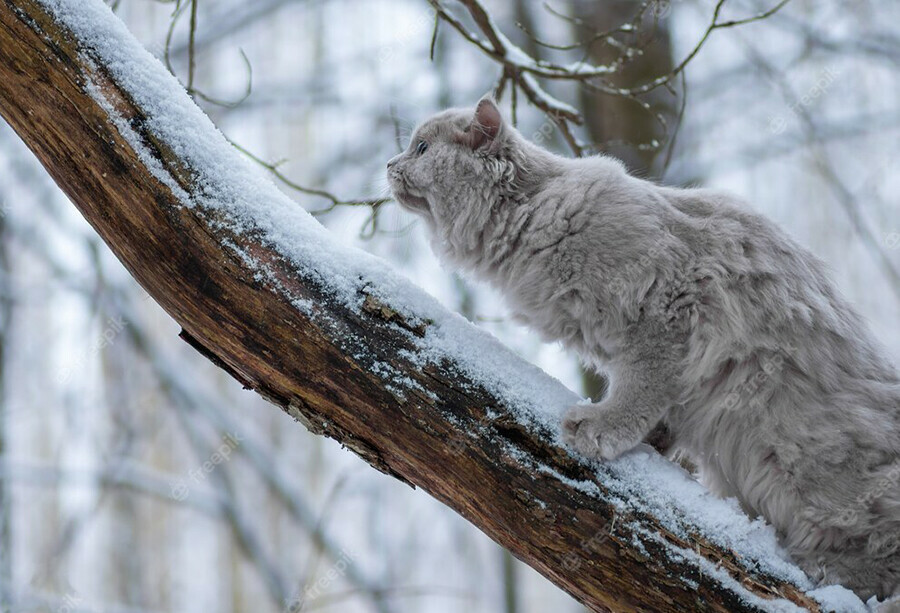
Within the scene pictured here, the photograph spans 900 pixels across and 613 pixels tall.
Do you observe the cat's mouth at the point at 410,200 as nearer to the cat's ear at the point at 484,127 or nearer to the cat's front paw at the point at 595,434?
the cat's ear at the point at 484,127

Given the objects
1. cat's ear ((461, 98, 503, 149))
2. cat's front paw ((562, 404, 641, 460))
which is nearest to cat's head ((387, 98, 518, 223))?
cat's ear ((461, 98, 503, 149))

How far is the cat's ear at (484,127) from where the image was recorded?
8.52 ft

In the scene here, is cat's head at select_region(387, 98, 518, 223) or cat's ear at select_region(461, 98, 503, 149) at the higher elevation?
cat's ear at select_region(461, 98, 503, 149)

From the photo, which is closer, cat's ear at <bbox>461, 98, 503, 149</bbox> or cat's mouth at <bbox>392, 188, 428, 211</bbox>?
cat's ear at <bbox>461, 98, 503, 149</bbox>

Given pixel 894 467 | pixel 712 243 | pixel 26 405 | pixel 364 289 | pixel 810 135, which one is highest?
pixel 810 135

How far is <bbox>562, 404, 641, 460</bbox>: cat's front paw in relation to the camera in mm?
2082

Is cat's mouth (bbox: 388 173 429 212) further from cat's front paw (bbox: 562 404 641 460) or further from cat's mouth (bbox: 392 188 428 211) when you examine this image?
cat's front paw (bbox: 562 404 641 460)

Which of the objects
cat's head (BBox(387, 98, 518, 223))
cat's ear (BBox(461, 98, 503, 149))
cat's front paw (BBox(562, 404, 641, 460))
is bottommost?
cat's front paw (BBox(562, 404, 641, 460))

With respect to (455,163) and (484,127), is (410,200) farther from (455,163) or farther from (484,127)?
(484,127)

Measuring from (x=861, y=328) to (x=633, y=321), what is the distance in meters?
0.72

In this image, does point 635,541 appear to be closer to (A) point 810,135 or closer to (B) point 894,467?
(B) point 894,467

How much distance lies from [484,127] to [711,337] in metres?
1.03

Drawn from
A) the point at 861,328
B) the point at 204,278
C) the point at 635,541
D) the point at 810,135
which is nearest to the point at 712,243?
the point at 861,328

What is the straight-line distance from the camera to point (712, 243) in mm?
2377
